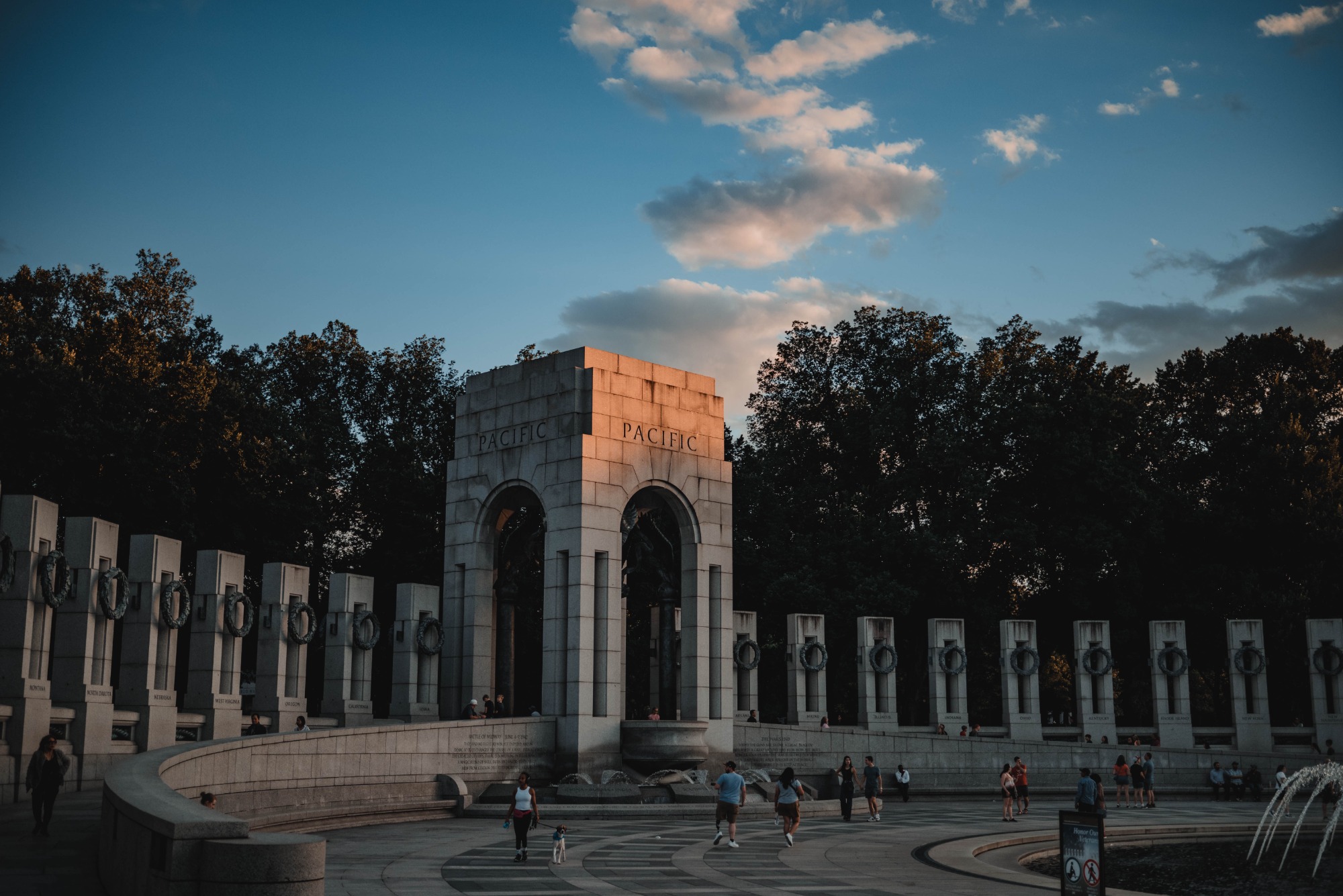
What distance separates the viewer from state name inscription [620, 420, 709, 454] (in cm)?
3762

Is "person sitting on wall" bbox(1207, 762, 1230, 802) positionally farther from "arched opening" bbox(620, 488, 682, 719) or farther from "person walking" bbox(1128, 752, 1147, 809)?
"arched opening" bbox(620, 488, 682, 719)

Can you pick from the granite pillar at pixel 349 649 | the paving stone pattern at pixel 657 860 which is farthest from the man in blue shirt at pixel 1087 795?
the granite pillar at pixel 349 649

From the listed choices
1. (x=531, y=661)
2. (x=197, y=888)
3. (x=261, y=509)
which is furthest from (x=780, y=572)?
(x=197, y=888)

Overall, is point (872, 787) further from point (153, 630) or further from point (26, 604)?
point (26, 604)

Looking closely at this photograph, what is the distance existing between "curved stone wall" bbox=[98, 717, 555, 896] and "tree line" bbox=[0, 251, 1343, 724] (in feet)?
65.6

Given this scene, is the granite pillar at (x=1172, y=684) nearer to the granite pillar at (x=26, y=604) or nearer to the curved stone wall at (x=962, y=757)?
the curved stone wall at (x=962, y=757)

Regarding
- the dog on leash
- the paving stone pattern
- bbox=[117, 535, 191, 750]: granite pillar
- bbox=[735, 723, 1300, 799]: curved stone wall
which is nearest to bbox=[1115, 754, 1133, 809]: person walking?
bbox=[735, 723, 1300, 799]: curved stone wall

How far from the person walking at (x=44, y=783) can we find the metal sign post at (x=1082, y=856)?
1398 cm

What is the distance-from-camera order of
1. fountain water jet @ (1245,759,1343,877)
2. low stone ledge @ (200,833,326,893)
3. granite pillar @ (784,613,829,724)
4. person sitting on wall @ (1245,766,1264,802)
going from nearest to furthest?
low stone ledge @ (200,833,326,893) < fountain water jet @ (1245,759,1343,877) < person sitting on wall @ (1245,766,1264,802) < granite pillar @ (784,613,829,724)

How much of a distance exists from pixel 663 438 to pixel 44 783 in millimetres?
22744

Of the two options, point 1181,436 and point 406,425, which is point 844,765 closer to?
point 406,425

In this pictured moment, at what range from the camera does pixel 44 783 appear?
60.1ft

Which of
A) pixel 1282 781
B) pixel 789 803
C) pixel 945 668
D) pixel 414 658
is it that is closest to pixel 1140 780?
pixel 1282 781

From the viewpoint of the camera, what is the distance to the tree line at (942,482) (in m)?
53.7
